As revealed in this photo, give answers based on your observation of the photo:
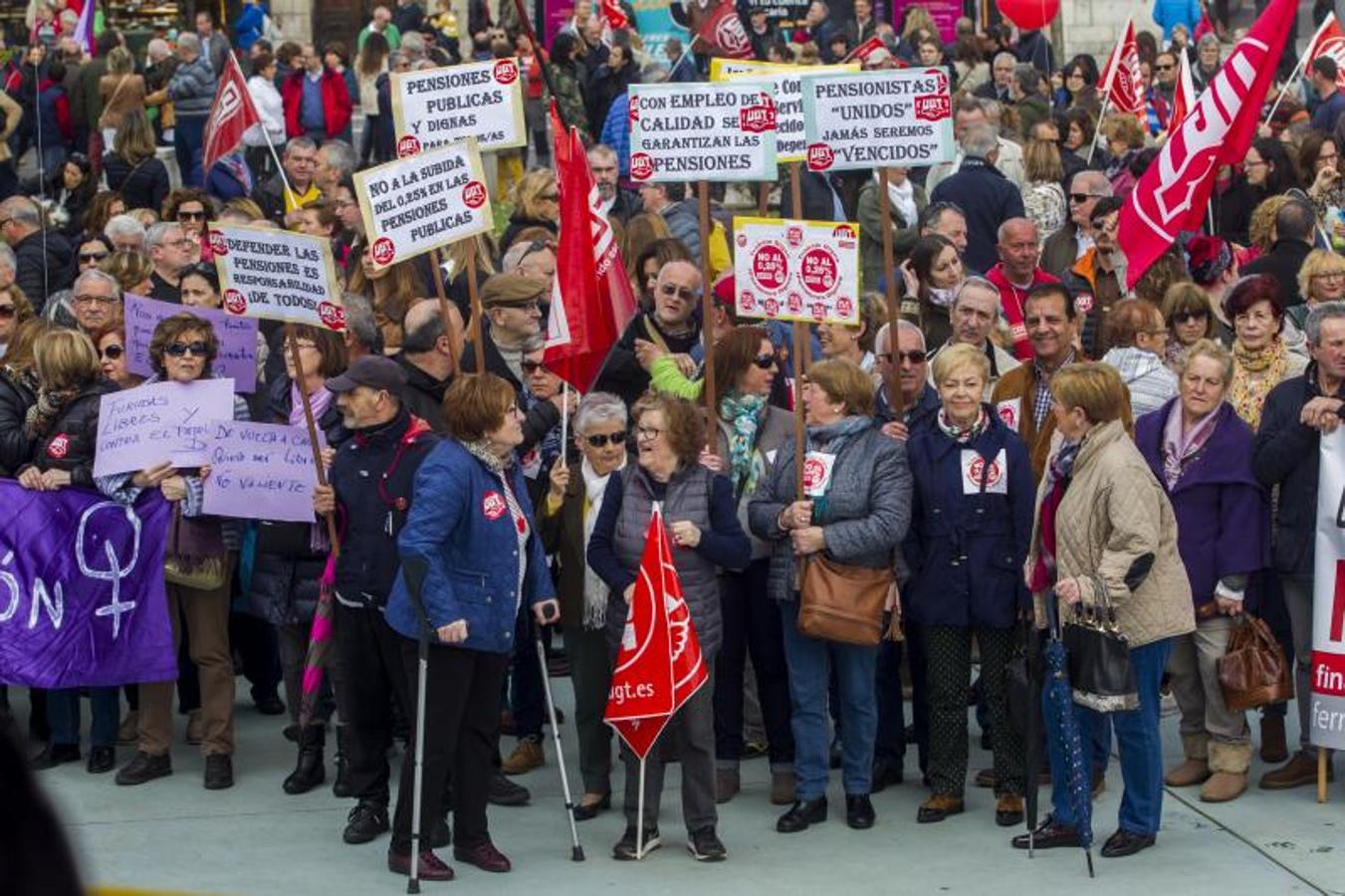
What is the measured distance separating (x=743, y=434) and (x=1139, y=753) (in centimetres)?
187

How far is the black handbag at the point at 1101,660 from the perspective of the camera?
7.16 m

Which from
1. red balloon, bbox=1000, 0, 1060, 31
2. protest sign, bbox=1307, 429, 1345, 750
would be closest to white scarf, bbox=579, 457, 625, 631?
protest sign, bbox=1307, 429, 1345, 750

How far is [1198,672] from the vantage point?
8.19 meters

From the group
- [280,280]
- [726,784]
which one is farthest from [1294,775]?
[280,280]

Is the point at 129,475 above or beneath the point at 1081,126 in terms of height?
beneath

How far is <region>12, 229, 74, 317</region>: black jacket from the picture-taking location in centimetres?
1302

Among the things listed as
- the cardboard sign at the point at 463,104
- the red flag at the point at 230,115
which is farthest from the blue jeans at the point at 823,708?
the red flag at the point at 230,115

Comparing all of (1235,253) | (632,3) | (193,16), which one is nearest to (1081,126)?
(1235,253)

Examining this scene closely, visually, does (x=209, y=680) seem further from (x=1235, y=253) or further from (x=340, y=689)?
(x=1235, y=253)

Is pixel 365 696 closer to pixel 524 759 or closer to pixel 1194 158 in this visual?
pixel 524 759

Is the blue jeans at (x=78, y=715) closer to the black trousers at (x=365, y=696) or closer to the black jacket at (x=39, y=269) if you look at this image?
the black trousers at (x=365, y=696)

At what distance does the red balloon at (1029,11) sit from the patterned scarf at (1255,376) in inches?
420

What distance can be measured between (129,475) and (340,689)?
1450 mm

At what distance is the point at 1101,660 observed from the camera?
7.18 m
